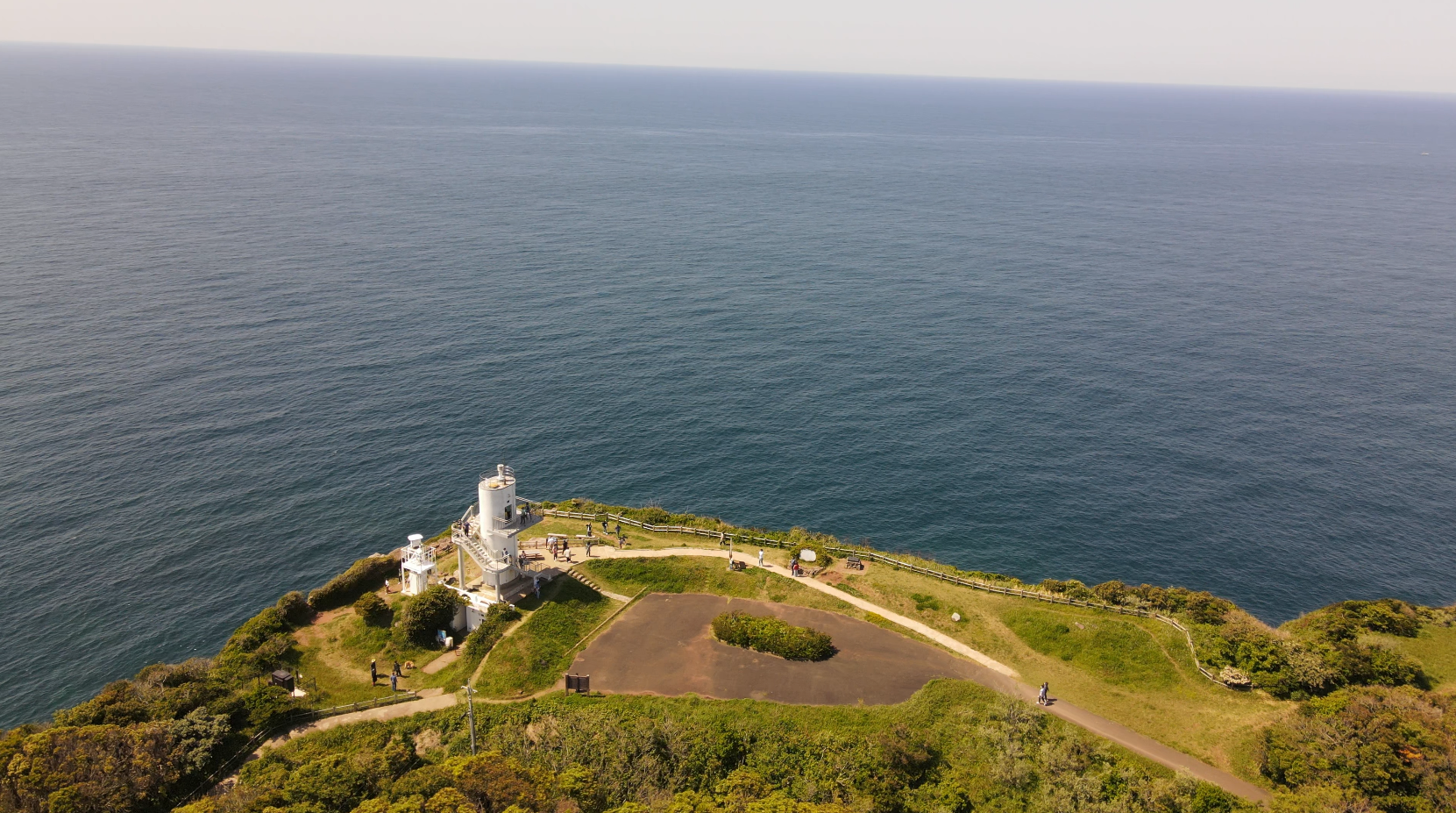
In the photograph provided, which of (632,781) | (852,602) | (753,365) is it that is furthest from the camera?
(753,365)

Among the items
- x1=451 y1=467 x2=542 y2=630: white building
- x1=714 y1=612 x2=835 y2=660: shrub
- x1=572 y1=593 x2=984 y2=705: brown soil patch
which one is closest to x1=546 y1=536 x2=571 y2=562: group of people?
x1=451 y1=467 x2=542 y2=630: white building

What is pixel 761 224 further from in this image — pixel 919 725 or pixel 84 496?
pixel 919 725

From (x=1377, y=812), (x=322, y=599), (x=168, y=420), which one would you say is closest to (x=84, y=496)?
(x=168, y=420)

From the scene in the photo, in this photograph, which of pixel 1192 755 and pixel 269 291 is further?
pixel 269 291

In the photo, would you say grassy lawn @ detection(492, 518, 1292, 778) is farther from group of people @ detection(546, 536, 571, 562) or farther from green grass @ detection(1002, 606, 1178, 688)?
group of people @ detection(546, 536, 571, 562)

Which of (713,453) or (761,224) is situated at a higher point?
(761,224)

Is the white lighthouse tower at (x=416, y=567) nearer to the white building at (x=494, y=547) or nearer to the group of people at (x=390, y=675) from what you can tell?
the white building at (x=494, y=547)

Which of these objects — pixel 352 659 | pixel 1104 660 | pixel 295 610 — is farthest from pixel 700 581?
pixel 295 610

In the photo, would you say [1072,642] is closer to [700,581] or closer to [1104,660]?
[1104,660]
